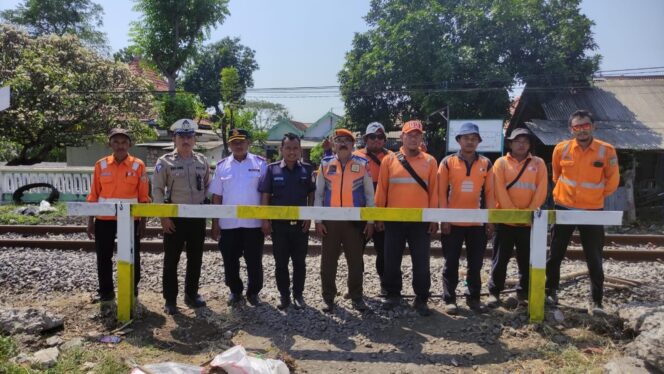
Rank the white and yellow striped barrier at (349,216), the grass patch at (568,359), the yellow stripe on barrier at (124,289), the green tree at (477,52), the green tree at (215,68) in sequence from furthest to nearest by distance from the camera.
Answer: the green tree at (215,68)
the green tree at (477,52)
the yellow stripe on barrier at (124,289)
the white and yellow striped barrier at (349,216)
the grass patch at (568,359)

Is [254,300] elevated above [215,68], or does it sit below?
below

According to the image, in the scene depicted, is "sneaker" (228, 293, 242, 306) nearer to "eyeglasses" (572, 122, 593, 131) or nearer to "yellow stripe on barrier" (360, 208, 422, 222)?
"yellow stripe on barrier" (360, 208, 422, 222)

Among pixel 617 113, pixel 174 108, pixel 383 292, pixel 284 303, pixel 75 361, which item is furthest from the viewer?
pixel 174 108

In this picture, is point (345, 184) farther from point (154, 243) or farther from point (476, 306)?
point (154, 243)

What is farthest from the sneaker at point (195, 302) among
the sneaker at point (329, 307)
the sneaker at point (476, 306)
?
the sneaker at point (476, 306)

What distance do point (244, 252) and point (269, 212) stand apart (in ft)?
3.26

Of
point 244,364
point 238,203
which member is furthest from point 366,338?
point 238,203

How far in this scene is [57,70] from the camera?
→ 17156mm

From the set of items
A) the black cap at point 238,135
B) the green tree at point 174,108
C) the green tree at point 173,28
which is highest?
the green tree at point 173,28

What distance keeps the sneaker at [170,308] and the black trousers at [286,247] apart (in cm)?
107

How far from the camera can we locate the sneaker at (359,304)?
453 centimetres

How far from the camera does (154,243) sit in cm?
756

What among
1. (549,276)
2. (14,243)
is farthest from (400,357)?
(14,243)

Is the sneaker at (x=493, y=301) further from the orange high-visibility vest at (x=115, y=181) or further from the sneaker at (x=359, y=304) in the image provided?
the orange high-visibility vest at (x=115, y=181)
